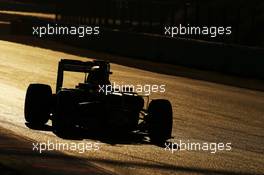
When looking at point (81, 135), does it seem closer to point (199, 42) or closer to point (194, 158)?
point (194, 158)

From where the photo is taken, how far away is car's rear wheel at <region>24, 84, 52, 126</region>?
1225 cm

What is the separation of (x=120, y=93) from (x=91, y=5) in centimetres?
3444

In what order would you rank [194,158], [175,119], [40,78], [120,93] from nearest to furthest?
1. [194,158]
2. [120,93]
3. [175,119]
4. [40,78]

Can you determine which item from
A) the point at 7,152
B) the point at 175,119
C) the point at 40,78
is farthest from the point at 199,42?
the point at 7,152

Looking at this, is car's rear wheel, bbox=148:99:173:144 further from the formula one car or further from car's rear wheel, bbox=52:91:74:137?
car's rear wheel, bbox=52:91:74:137

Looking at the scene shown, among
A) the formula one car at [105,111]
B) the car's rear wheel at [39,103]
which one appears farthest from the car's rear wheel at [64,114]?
the car's rear wheel at [39,103]

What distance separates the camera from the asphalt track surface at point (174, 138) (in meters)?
9.64

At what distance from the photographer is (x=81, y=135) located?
11664mm

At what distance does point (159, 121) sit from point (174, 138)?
0.94 metres
